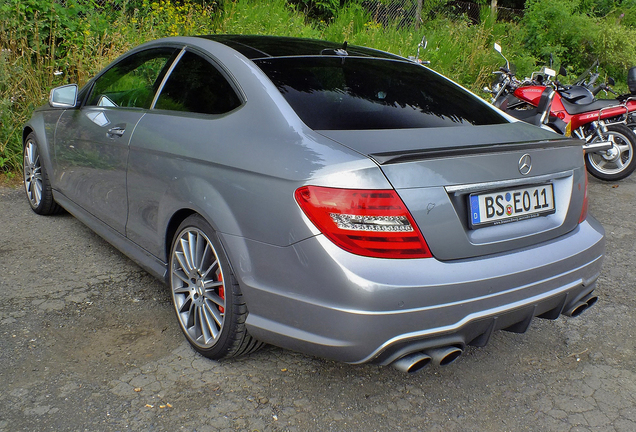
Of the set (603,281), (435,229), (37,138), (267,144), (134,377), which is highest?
(267,144)

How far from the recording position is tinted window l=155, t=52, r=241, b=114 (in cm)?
272

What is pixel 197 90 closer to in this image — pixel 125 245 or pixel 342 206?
pixel 125 245

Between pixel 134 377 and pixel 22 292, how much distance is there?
123 centimetres

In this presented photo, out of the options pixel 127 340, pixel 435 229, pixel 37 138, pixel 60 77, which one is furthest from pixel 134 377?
pixel 60 77

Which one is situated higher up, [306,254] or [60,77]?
[306,254]

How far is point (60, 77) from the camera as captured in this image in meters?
6.79

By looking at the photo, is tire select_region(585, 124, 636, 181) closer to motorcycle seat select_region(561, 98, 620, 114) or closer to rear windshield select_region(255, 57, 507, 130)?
motorcycle seat select_region(561, 98, 620, 114)

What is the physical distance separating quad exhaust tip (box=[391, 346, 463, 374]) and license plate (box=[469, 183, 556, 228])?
1.57ft

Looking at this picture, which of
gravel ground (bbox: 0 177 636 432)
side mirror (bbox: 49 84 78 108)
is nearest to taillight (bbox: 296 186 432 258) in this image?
gravel ground (bbox: 0 177 636 432)

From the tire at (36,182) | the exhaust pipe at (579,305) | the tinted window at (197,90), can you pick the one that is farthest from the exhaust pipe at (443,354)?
the tire at (36,182)

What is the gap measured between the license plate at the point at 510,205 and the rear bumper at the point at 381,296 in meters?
0.14

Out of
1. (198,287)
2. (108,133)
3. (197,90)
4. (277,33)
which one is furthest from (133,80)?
(277,33)

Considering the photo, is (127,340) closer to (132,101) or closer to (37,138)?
(132,101)

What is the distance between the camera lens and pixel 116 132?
326cm
